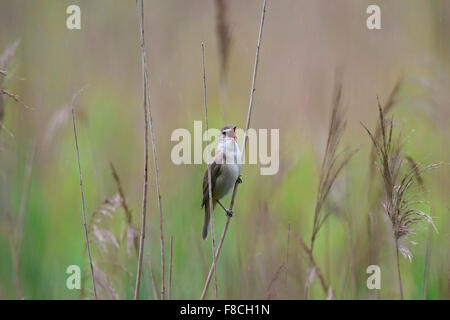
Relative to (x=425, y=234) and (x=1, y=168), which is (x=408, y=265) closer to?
(x=425, y=234)

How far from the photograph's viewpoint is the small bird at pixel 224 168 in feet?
11.0

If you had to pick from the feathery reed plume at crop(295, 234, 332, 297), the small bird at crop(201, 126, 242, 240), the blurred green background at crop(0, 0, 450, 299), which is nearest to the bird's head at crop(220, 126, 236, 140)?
the small bird at crop(201, 126, 242, 240)

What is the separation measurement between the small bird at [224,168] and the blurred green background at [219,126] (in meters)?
0.12

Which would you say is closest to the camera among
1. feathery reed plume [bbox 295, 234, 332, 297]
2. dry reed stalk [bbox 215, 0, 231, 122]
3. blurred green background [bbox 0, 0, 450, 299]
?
feathery reed plume [bbox 295, 234, 332, 297]

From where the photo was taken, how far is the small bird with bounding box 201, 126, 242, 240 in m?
3.35

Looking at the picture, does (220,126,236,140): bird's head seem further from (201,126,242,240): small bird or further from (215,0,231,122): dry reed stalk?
(215,0,231,122): dry reed stalk

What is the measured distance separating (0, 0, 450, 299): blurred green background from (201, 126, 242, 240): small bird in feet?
0.39

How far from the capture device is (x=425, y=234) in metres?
3.26

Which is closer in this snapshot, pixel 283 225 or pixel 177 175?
pixel 283 225

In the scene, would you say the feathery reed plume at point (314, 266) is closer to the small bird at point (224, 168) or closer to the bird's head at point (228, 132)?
the small bird at point (224, 168)

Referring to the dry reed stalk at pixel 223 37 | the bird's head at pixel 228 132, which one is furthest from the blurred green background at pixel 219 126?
the bird's head at pixel 228 132
